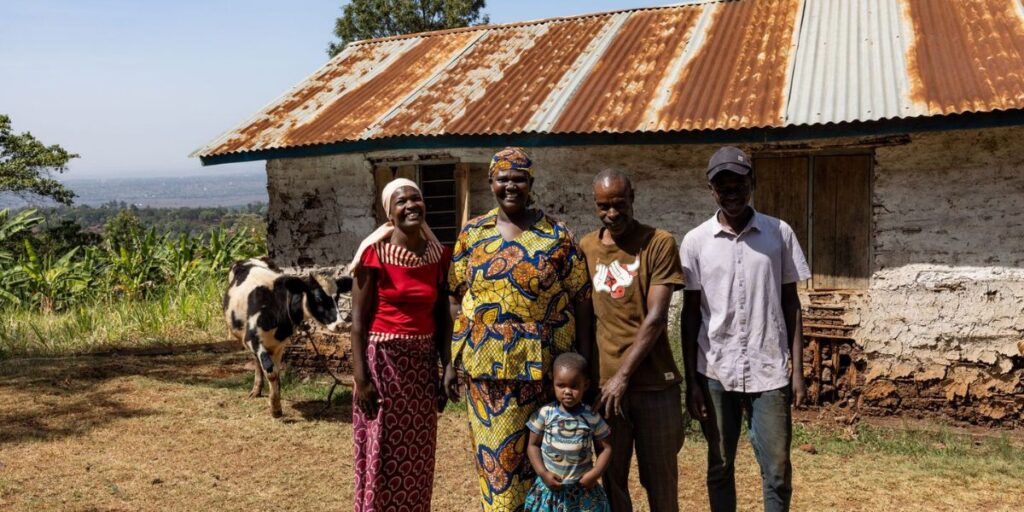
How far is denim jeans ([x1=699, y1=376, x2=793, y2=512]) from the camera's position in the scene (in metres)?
3.28

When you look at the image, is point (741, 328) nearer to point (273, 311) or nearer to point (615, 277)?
point (615, 277)

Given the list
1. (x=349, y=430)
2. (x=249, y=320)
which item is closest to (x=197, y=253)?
(x=249, y=320)

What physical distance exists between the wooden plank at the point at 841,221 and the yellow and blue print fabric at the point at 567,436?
13.6 feet

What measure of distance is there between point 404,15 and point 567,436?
59.4ft

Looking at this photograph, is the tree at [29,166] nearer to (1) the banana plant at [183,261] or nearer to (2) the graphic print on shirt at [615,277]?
(1) the banana plant at [183,261]

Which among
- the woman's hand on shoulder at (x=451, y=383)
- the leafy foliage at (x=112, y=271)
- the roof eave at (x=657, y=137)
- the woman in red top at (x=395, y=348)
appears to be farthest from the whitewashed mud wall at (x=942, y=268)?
the leafy foliage at (x=112, y=271)

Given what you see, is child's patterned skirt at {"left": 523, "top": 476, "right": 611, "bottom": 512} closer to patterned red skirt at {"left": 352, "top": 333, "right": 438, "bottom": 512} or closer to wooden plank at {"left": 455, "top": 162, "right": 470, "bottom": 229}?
patterned red skirt at {"left": 352, "top": 333, "right": 438, "bottom": 512}

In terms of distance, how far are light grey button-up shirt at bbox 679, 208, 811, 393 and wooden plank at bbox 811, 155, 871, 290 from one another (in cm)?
363

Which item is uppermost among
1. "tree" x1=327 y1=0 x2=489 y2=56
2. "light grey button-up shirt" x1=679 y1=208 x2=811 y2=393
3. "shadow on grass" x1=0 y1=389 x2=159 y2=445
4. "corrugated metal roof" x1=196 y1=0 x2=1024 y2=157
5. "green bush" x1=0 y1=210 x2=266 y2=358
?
"tree" x1=327 y1=0 x2=489 y2=56

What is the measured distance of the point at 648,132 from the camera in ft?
21.6

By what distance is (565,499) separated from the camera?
3.22 meters

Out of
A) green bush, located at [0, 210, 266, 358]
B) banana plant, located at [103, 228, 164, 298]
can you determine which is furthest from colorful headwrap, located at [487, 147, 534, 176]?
banana plant, located at [103, 228, 164, 298]

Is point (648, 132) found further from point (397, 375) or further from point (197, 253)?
point (197, 253)

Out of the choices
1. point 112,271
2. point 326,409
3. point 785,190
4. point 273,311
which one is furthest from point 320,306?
point 112,271
